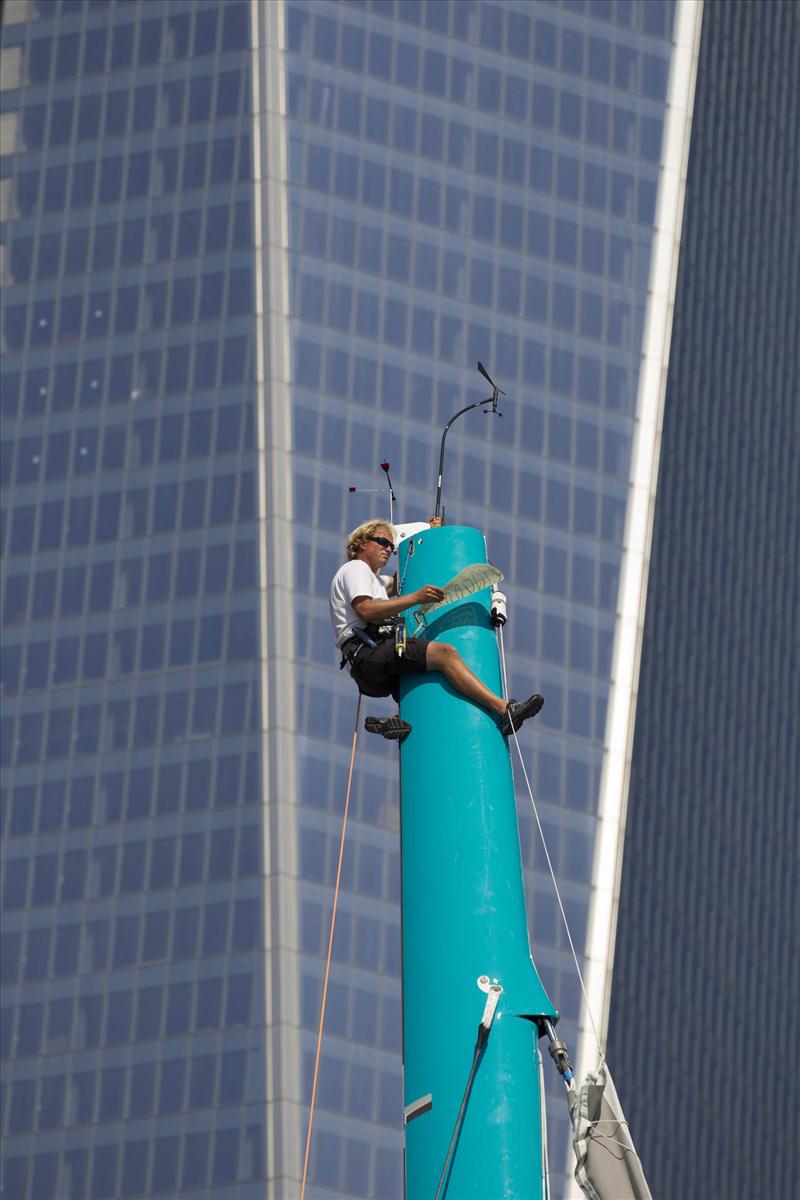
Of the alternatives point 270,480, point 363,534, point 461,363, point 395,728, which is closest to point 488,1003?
point 395,728

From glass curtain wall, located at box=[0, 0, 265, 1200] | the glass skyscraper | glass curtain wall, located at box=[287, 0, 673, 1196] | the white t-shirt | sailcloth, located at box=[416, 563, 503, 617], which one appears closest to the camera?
sailcloth, located at box=[416, 563, 503, 617]

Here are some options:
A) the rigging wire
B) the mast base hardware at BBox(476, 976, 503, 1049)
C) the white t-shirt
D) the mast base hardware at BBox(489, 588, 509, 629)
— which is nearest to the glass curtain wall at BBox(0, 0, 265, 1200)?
the white t-shirt

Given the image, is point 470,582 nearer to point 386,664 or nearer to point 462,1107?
point 386,664

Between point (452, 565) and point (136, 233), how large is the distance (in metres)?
116

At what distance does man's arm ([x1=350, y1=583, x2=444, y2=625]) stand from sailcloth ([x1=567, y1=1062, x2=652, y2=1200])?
3.96 metres

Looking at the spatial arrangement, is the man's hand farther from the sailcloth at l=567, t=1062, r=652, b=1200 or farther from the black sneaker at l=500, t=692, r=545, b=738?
the sailcloth at l=567, t=1062, r=652, b=1200

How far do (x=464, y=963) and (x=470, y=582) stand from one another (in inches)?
125

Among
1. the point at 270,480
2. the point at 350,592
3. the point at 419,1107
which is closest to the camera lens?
the point at 419,1107

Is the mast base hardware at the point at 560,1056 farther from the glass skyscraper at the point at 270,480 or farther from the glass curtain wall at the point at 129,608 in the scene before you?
the glass curtain wall at the point at 129,608

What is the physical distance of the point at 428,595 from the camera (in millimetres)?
18953

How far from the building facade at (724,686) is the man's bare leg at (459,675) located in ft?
382

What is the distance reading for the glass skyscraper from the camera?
114m

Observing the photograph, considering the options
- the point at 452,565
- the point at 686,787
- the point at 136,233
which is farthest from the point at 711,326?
the point at 452,565

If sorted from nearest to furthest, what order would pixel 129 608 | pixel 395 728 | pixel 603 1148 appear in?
1. pixel 603 1148
2. pixel 395 728
3. pixel 129 608
